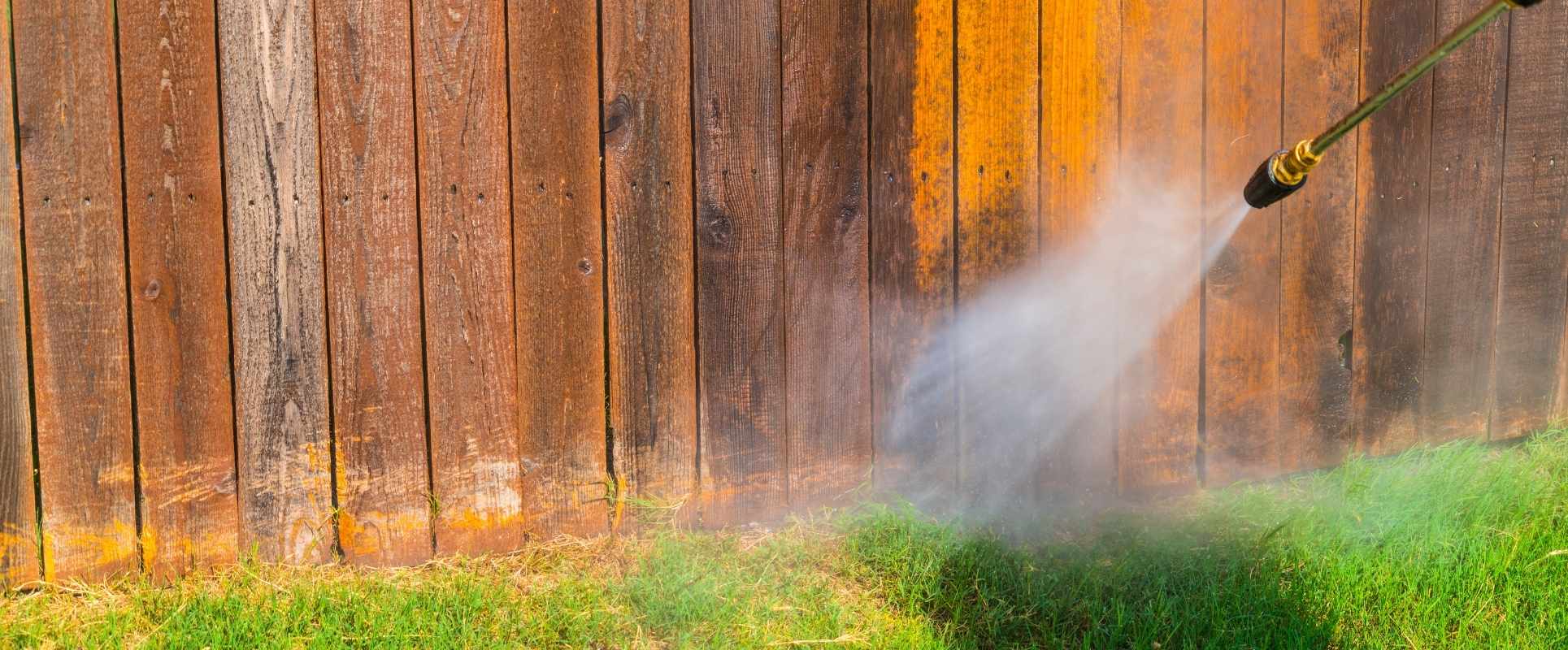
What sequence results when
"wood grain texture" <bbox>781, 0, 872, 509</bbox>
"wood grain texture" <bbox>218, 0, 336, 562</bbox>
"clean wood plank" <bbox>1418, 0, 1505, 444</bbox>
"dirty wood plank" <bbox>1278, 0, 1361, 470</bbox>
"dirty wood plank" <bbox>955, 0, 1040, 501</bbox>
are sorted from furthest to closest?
1. "clean wood plank" <bbox>1418, 0, 1505, 444</bbox>
2. "dirty wood plank" <bbox>1278, 0, 1361, 470</bbox>
3. "dirty wood plank" <bbox>955, 0, 1040, 501</bbox>
4. "wood grain texture" <bbox>781, 0, 872, 509</bbox>
5. "wood grain texture" <bbox>218, 0, 336, 562</bbox>

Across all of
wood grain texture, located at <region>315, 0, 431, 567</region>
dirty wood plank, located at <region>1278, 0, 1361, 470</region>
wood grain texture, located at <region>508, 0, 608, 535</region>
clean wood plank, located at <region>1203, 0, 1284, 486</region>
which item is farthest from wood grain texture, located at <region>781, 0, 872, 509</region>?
dirty wood plank, located at <region>1278, 0, 1361, 470</region>

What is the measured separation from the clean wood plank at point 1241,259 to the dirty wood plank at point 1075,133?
30 centimetres

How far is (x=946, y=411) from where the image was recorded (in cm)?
323

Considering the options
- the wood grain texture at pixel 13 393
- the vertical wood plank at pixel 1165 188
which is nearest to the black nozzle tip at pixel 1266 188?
the vertical wood plank at pixel 1165 188

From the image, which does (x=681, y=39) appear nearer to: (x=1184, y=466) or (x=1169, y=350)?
(x=1169, y=350)

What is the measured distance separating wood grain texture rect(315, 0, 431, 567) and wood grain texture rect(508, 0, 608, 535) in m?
0.24

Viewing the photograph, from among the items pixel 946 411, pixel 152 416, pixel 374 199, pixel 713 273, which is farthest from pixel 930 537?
pixel 152 416

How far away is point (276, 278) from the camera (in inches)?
107

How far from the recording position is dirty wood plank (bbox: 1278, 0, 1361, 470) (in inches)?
135

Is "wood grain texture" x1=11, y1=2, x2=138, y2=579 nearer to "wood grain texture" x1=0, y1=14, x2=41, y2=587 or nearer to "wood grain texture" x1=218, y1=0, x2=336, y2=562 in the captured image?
"wood grain texture" x1=0, y1=14, x2=41, y2=587

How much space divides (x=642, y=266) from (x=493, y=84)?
540mm

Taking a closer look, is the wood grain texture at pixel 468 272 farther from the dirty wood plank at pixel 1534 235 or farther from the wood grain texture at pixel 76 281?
the dirty wood plank at pixel 1534 235

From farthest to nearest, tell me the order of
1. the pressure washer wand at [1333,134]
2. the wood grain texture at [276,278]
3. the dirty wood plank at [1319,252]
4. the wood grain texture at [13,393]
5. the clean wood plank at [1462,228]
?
the clean wood plank at [1462,228]
the dirty wood plank at [1319,252]
the wood grain texture at [276,278]
the wood grain texture at [13,393]
the pressure washer wand at [1333,134]

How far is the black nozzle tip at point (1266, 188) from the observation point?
8.86 ft
